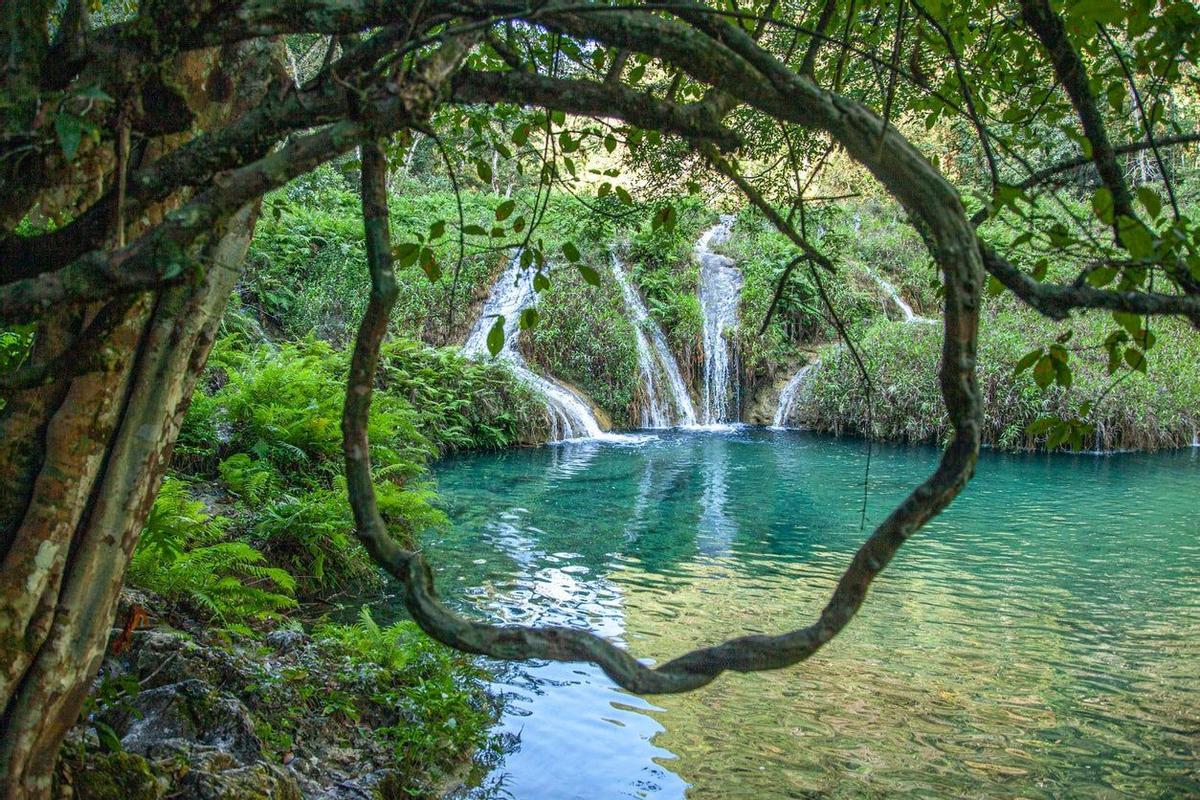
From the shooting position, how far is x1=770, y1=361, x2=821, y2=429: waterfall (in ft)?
74.9

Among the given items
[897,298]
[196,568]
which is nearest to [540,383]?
[897,298]

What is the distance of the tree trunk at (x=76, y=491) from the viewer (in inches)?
106

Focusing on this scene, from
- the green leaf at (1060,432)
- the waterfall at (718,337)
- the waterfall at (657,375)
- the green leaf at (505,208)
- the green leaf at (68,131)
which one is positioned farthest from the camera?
the waterfall at (718,337)

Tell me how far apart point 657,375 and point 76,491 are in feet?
64.7

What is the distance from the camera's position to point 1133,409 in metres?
19.5

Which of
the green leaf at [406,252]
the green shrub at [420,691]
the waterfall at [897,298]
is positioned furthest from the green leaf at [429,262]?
the waterfall at [897,298]

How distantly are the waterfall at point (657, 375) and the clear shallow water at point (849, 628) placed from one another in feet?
18.5

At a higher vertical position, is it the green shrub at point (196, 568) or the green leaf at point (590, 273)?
the green leaf at point (590, 273)

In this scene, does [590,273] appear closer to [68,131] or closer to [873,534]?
[873,534]

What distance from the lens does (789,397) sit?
23.0 metres

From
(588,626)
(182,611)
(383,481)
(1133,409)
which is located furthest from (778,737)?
(1133,409)

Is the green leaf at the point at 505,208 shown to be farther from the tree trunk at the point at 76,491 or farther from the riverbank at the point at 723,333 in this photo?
the riverbank at the point at 723,333

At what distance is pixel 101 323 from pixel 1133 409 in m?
21.1

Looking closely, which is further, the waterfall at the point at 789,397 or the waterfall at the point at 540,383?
the waterfall at the point at 789,397
